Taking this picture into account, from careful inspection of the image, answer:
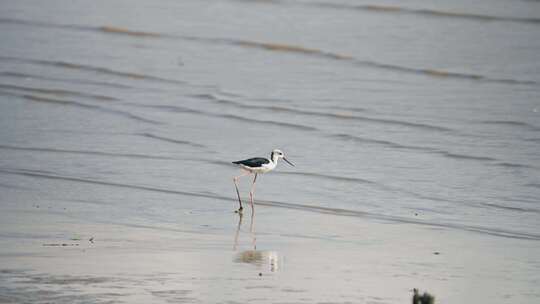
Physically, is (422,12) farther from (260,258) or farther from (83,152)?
(260,258)

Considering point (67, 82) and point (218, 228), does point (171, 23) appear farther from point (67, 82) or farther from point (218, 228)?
point (218, 228)

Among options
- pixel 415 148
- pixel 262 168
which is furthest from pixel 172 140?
pixel 262 168

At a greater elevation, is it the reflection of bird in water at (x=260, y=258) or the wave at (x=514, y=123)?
the wave at (x=514, y=123)

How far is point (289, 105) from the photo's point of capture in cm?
1869

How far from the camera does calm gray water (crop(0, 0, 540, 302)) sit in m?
13.3

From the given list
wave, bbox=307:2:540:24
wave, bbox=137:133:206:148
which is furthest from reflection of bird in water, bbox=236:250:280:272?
wave, bbox=307:2:540:24

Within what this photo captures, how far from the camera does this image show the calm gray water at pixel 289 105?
1327 centimetres

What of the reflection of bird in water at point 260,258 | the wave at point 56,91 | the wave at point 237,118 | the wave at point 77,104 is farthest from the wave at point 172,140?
the reflection of bird in water at point 260,258

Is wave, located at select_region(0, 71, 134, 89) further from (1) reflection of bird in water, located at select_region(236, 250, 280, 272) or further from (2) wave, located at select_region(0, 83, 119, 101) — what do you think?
(1) reflection of bird in water, located at select_region(236, 250, 280, 272)

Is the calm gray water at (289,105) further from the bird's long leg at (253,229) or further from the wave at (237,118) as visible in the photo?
the bird's long leg at (253,229)

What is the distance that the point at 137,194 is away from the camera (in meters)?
13.0

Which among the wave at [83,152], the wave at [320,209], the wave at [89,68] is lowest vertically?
the wave at [320,209]

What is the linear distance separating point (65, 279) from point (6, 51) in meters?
15.7

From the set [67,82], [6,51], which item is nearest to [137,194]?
[67,82]
